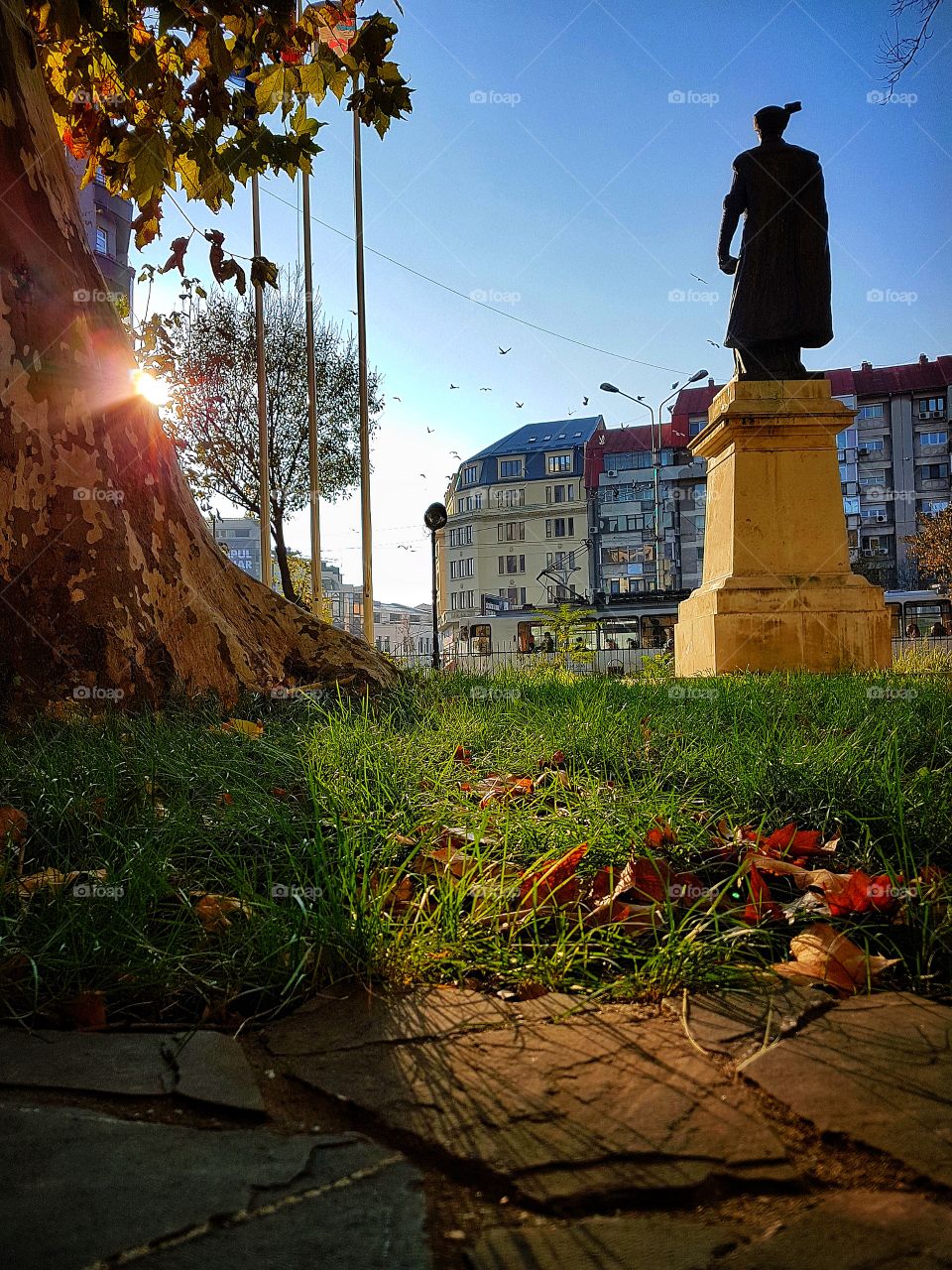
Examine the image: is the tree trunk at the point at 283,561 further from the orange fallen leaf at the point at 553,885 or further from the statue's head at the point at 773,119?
the orange fallen leaf at the point at 553,885

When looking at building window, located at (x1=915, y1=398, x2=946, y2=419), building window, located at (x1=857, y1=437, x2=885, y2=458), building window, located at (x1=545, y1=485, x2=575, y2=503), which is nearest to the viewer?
building window, located at (x1=915, y1=398, x2=946, y2=419)

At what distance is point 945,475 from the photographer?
177 ft

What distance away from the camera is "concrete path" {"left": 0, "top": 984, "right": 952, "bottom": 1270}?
0.78m

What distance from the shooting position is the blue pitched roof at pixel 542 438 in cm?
6556

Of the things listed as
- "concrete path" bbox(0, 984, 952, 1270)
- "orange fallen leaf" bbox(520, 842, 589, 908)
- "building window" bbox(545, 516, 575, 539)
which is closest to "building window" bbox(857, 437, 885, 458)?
"building window" bbox(545, 516, 575, 539)

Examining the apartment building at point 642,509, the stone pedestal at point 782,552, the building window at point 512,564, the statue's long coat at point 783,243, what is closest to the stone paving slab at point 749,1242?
the stone pedestal at point 782,552

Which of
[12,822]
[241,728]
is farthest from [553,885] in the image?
[241,728]

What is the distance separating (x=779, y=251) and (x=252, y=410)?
50.5ft

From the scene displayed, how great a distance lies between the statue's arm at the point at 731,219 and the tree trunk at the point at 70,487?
7534 millimetres

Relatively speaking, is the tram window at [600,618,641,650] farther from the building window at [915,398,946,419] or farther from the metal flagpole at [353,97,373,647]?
the building window at [915,398,946,419]

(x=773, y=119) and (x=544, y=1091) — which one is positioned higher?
(x=773, y=119)

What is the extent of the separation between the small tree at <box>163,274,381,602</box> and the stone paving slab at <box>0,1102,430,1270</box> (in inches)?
748

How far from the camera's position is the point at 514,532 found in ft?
214

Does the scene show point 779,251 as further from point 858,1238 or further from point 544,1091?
point 858,1238
